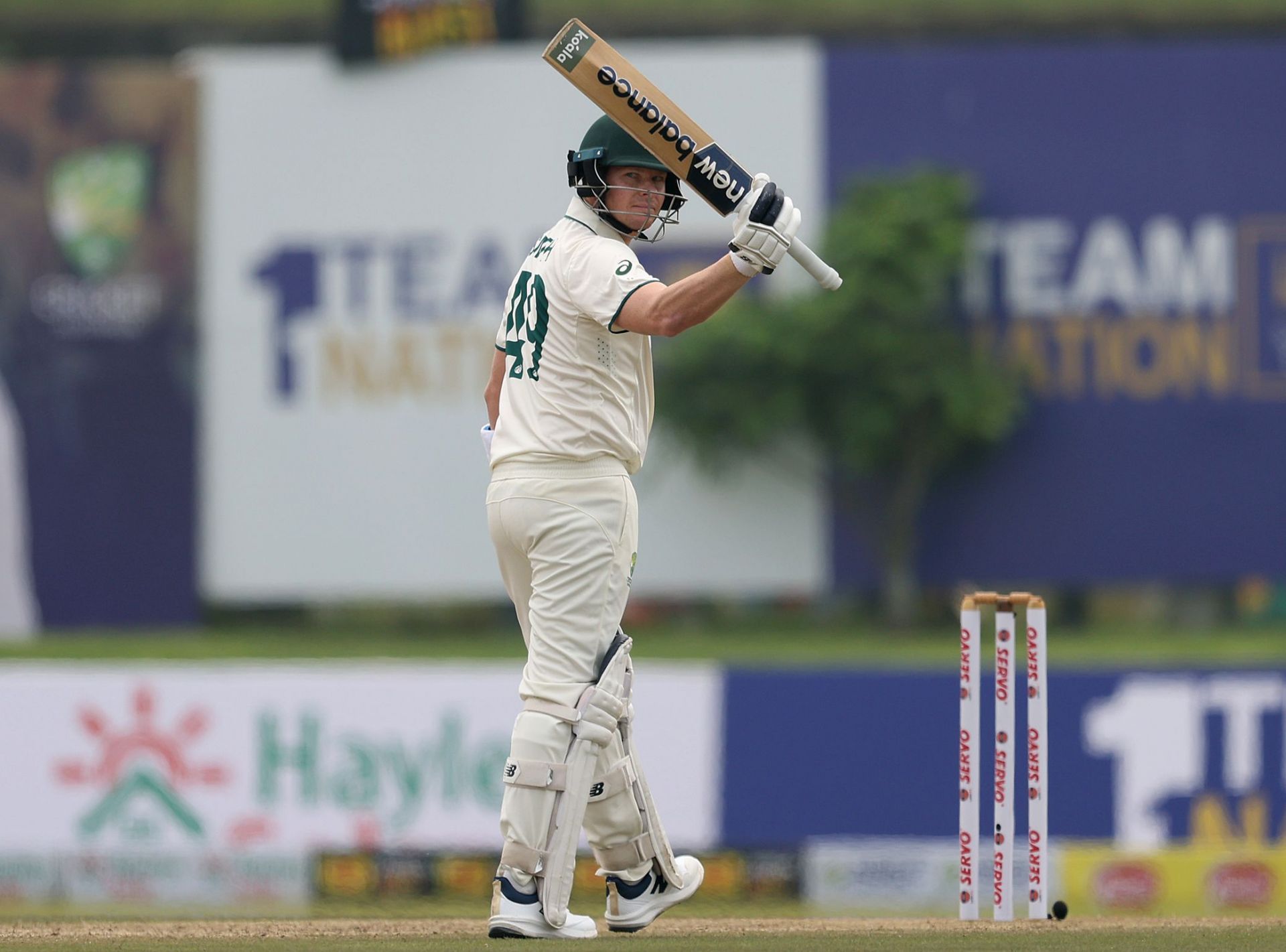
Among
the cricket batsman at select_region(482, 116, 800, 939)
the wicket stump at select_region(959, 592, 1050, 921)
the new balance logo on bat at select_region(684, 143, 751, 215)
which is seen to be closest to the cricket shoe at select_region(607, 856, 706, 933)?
the cricket batsman at select_region(482, 116, 800, 939)

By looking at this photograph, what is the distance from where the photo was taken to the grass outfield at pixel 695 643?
14328mm

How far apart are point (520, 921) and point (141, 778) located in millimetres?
3683

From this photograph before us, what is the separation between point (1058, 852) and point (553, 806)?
2.86 metres

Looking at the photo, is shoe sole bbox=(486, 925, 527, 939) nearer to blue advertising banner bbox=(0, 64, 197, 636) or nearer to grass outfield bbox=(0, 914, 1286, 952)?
grass outfield bbox=(0, 914, 1286, 952)

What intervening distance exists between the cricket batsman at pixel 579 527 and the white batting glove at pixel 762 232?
0.27ft

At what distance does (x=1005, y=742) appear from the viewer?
13.9 ft

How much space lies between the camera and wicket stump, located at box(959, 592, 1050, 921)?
425 centimetres

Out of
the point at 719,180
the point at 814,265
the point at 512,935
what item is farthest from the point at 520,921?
the point at 719,180

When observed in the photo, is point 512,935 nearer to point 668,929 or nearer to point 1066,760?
point 668,929

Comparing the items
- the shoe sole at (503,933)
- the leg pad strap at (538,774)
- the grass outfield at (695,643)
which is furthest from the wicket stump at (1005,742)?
the grass outfield at (695,643)

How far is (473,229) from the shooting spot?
1602 centimetres

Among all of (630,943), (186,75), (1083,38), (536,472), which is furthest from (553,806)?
(1083,38)

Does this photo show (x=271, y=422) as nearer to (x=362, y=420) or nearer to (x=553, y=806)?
(x=362, y=420)

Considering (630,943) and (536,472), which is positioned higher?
(536,472)
